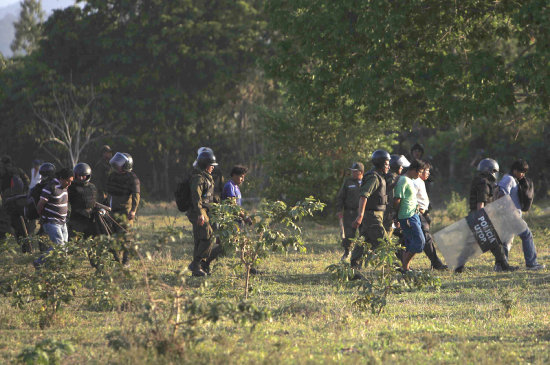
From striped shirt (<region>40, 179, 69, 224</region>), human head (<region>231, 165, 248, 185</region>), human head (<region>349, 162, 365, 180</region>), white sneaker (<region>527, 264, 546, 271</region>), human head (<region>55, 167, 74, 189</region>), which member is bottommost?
white sneaker (<region>527, 264, 546, 271</region>)

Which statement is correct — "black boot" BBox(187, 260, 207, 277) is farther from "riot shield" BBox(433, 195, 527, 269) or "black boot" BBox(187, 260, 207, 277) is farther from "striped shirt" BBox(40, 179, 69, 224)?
"riot shield" BBox(433, 195, 527, 269)

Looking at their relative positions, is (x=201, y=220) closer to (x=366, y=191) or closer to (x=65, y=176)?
(x=65, y=176)

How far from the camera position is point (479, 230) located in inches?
446

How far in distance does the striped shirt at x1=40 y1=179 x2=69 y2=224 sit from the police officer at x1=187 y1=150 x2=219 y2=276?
6.11ft

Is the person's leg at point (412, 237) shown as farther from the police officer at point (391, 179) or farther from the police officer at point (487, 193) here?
the police officer at point (487, 193)

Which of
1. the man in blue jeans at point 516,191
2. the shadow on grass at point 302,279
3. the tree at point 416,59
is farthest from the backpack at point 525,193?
the shadow on grass at point 302,279

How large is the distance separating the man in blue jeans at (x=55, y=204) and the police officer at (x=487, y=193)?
20.3 feet

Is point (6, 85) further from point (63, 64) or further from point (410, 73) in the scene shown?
point (410, 73)

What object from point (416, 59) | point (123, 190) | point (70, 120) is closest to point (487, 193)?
point (416, 59)

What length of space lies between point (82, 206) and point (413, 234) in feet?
16.7

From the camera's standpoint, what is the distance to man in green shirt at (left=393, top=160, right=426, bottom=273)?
11.1m

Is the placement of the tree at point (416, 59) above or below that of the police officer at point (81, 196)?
above

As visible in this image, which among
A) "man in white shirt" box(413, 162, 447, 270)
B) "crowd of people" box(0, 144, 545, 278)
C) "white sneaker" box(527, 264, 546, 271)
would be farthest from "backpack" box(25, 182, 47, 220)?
"white sneaker" box(527, 264, 546, 271)

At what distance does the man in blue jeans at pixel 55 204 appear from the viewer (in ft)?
35.2
